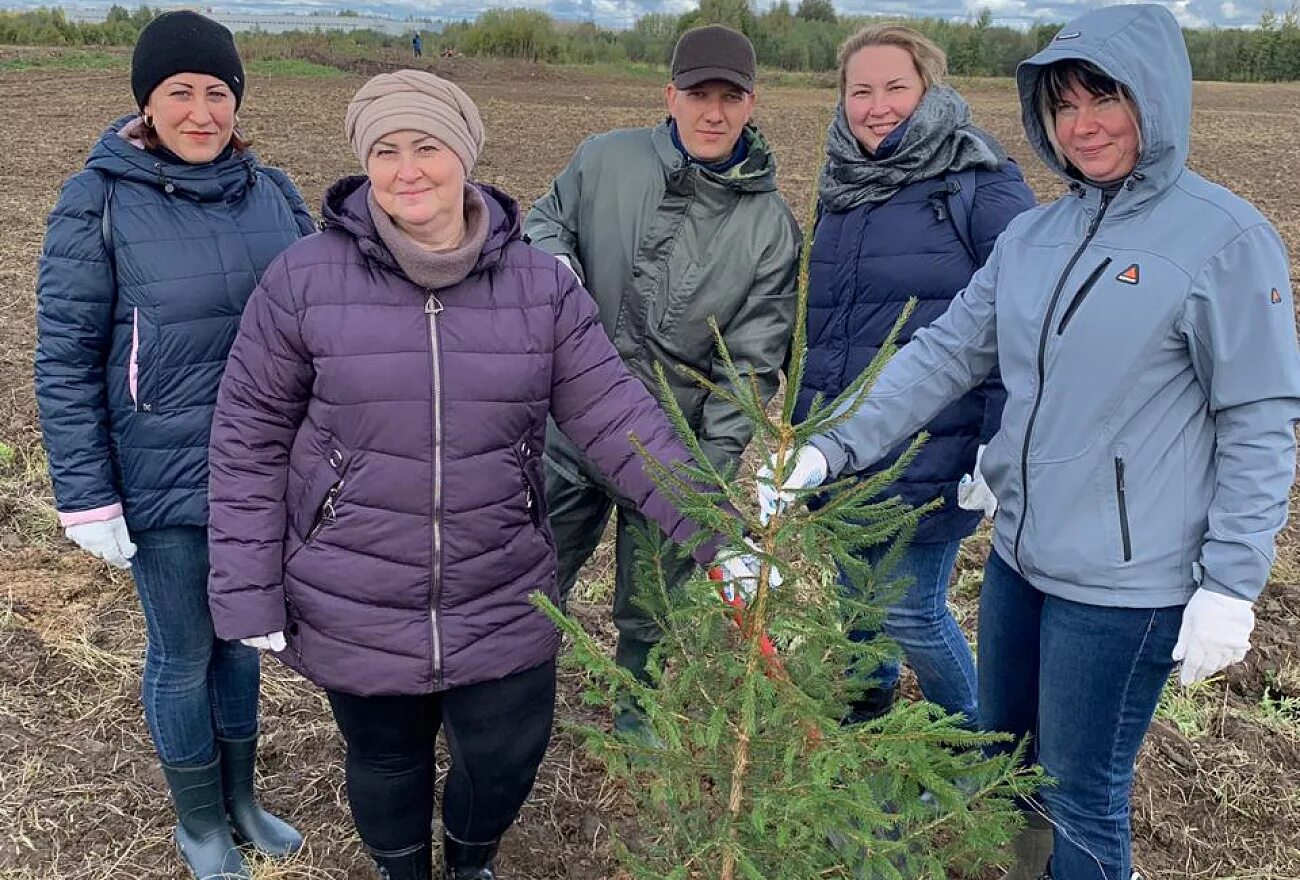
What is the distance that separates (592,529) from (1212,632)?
5.67ft

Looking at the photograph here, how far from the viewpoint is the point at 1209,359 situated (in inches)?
75.6

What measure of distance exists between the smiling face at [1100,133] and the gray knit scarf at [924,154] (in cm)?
54

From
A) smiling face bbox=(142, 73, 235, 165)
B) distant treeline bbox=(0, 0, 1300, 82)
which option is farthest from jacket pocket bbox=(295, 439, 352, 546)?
distant treeline bbox=(0, 0, 1300, 82)

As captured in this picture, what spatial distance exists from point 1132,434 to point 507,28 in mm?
49381

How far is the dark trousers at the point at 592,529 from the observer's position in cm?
297

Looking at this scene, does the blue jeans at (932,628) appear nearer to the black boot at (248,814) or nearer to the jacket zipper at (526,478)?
the jacket zipper at (526,478)

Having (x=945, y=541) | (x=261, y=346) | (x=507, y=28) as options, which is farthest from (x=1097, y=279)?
(x=507, y=28)

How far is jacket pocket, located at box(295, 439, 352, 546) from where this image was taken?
210 cm

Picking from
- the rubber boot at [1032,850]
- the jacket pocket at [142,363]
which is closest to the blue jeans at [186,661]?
the jacket pocket at [142,363]

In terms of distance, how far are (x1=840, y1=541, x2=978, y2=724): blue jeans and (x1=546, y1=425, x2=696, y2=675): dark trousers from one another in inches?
24.1

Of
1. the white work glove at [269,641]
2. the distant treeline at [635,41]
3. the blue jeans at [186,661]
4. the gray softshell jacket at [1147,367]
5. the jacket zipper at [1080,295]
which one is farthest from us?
the distant treeline at [635,41]

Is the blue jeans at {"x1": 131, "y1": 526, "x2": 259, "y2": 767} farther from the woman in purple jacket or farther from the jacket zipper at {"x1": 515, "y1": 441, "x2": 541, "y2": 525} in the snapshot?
the jacket zipper at {"x1": 515, "y1": 441, "x2": 541, "y2": 525}

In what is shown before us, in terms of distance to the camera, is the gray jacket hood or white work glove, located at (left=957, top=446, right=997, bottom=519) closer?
the gray jacket hood

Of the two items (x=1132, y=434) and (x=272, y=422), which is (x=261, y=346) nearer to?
(x=272, y=422)
